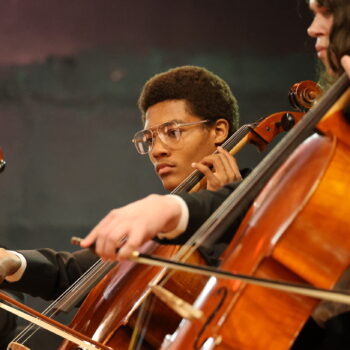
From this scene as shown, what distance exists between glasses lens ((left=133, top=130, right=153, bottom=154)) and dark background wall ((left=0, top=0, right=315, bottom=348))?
774 millimetres

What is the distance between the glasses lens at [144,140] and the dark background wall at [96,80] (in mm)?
774

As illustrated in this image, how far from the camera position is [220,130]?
1.63m

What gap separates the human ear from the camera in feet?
5.28

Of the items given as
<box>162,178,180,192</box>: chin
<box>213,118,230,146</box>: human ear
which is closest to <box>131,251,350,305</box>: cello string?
<box>162,178,180,192</box>: chin

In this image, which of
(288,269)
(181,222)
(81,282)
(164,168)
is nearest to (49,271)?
(81,282)

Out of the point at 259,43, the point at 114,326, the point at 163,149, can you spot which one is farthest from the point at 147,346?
the point at 259,43

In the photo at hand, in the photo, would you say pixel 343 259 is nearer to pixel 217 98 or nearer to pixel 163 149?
pixel 163 149

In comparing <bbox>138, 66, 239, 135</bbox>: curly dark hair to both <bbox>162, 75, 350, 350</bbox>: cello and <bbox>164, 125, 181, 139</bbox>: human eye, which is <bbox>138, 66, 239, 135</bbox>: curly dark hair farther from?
<bbox>162, 75, 350, 350</bbox>: cello

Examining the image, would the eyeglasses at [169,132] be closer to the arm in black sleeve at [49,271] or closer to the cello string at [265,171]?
the arm in black sleeve at [49,271]

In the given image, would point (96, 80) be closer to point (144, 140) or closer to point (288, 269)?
point (144, 140)

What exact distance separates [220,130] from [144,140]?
21 centimetres

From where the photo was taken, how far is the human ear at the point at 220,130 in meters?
1.61

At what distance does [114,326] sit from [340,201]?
54 cm

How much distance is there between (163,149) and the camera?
1542 mm
